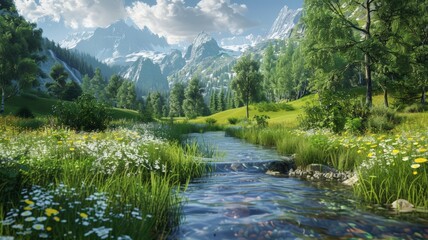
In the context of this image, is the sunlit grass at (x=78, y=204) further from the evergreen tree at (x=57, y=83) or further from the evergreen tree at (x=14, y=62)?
the evergreen tree at (x=57, y=83)

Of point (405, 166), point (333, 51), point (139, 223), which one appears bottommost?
point (139, 223)

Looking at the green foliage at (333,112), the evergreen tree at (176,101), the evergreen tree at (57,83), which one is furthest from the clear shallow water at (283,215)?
the evergreen tree at (176,101)

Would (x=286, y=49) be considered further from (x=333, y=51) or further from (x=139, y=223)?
(x=139, y=223)

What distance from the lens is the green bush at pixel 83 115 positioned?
2045cm

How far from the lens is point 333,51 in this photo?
95.8 feet

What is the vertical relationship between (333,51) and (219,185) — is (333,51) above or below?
above

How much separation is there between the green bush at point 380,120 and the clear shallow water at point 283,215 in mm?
11993

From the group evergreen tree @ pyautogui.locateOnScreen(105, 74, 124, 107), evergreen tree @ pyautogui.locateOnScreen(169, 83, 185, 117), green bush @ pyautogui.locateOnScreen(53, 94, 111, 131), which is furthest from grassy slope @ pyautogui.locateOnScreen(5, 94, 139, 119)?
evergreen tree @ pyautogui.locateOnScreen(169, 83, 185, 117)

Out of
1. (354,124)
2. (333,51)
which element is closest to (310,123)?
(354,124)

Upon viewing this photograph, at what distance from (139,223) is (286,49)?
4005 inches

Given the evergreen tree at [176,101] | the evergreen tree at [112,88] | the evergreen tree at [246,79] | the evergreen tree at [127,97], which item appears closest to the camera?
the evergreen tree at [246,79]

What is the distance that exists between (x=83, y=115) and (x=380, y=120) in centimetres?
1825

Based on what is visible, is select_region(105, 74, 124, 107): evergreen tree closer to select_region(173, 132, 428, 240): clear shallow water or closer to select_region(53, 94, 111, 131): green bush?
select_region(53, 94, 111, 131): green bush

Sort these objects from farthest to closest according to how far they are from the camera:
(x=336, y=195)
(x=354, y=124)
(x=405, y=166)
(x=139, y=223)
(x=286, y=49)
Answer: (x=286, y=49) < (x=354, y=124) < (x=336, y=195) < (x=405, y=166) < (x=139, y=223)
